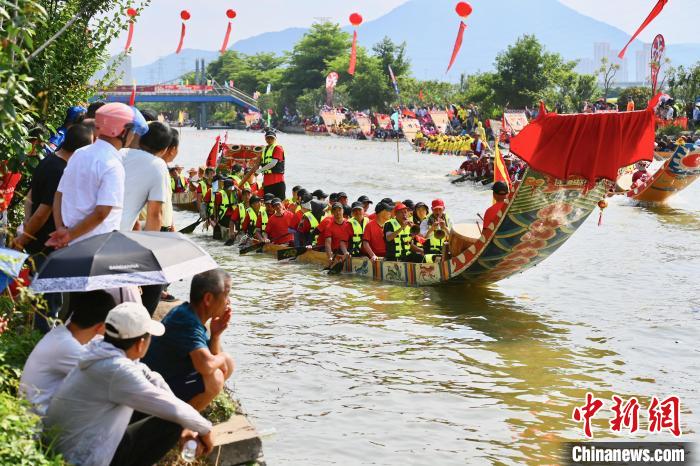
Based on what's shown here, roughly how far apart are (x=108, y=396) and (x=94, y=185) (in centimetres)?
161

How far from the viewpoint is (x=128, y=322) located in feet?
12.6

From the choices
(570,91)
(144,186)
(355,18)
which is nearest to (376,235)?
(144,186)

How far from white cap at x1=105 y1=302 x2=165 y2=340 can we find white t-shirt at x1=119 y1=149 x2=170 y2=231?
5.80ft

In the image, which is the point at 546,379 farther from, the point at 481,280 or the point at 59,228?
the point at 59,228

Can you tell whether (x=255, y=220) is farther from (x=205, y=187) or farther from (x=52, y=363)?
(x=52, y=363)

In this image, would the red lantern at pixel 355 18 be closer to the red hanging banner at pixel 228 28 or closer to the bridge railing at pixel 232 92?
the red hanging banner at pixel 228 28

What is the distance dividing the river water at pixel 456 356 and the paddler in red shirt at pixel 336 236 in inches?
13.1

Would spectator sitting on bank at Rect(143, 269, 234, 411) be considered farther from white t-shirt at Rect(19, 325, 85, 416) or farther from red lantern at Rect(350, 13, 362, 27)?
red lantern at Rect(350, 13, 362, 27)

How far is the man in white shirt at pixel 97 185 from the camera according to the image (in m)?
5.04

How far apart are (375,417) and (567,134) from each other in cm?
410

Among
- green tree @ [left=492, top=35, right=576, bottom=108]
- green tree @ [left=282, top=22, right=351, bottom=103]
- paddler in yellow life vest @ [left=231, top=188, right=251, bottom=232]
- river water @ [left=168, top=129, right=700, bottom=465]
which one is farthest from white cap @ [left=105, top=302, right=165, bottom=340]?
green tree @ [left=282, top=22, right=351, bottom=103]

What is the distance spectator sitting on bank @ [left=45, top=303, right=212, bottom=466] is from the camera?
380 cm

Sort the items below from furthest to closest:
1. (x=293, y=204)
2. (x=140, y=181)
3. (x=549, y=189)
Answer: (x=293, y=204) → (x=549, y=189) → (x=140, y=181)

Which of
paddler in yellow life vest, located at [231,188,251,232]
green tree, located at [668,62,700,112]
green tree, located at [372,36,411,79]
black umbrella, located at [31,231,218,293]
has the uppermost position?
green tree, located at [372,36,411,79]
